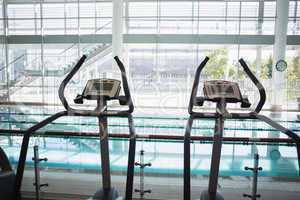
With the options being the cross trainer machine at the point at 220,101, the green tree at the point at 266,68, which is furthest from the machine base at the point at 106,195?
the green tree at the point at 266,68

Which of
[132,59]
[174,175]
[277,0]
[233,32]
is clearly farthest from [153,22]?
[174,175]

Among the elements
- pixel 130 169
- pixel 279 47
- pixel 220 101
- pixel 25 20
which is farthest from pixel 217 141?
pixel 25 20

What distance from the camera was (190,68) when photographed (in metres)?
10.1


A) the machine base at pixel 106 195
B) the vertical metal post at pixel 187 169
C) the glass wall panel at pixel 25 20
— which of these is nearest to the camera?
the vertical metal post at pixel 187 169

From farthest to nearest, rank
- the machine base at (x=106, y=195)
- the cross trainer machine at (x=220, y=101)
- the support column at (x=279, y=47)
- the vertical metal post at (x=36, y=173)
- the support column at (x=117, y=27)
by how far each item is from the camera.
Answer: the support column at (x=117, y=27)
the support column at (x=279, y=47)
the vertical metal post at (x=36, y=173)
the machine base at (x=106, y=195)
the cross trainer machine at (x=220, y=101)

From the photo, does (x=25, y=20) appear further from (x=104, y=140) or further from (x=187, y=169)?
(x=187, y=169)

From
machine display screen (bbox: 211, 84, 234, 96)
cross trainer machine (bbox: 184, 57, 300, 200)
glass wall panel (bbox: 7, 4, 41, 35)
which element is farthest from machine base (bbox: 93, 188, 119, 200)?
glass wall panel (bbox: 7, 4, 41, 35)

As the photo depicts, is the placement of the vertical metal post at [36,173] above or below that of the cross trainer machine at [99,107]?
below

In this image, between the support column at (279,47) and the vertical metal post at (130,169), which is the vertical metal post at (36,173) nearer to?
the vertical metal post at (130,169)

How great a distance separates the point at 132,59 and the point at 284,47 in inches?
204

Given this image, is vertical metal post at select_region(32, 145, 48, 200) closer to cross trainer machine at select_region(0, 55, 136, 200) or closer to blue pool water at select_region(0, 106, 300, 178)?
blue pool water at select_region(0, 106, 300, 178)

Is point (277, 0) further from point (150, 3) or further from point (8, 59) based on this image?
point (8, 59)

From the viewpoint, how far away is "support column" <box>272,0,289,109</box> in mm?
9055

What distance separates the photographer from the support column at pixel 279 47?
9055 mm
